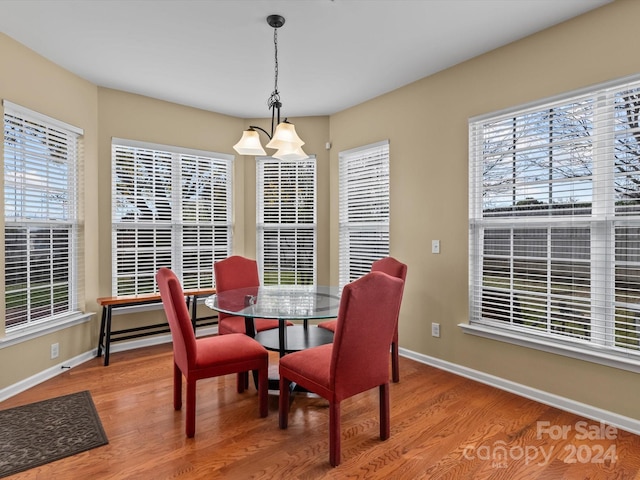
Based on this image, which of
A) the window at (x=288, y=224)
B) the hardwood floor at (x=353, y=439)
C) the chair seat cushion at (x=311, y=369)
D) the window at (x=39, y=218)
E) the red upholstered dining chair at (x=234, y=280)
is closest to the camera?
the hardwood floor at (x=353, y=439)

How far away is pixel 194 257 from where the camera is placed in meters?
4.39

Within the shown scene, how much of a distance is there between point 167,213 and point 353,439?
3.14 metres

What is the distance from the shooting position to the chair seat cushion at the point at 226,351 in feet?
Answer: 7.69

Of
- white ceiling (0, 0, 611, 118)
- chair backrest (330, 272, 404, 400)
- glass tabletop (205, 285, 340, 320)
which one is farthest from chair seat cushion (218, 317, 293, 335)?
white ceiling (0, 0, 611, 118)

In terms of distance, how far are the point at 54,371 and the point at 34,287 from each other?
0.76 meters

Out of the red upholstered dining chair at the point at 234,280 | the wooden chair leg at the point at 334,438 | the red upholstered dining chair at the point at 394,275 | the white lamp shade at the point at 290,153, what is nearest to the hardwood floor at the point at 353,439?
the wooden chair leg at the point at 334,438

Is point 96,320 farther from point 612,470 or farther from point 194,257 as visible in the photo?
point 612,470

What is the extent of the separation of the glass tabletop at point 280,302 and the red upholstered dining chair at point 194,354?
24cm

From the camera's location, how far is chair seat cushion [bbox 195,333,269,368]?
2344 mm

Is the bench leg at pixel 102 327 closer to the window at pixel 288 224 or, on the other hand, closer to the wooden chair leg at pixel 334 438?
the window at pixel 288 224

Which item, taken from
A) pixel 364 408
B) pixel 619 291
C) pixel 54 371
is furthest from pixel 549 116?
pixel 54 371

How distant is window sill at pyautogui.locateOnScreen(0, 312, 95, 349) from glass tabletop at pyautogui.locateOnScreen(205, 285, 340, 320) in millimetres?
1454

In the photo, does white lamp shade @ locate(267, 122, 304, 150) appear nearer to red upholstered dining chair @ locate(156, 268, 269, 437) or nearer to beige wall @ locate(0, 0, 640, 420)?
red upholstered dining chair @ locate(156, 268, 269, 437)

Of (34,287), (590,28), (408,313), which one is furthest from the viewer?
(408,313)
